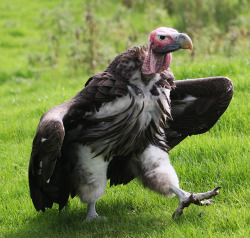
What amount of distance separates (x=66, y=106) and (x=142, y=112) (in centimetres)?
69

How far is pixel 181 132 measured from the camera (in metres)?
5.72

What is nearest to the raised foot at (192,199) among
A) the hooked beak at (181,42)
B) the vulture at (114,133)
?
the vulture at (114,133)

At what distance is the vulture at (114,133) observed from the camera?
183 inches

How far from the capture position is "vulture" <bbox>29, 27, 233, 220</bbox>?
4.65 meters

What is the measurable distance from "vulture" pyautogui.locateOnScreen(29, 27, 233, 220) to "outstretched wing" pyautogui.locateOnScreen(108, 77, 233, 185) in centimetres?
9

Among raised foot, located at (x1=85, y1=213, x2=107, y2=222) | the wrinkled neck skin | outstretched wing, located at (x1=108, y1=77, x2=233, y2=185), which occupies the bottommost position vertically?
raised foot, located at (x1=85, y1=213, x2=107, y2=222)

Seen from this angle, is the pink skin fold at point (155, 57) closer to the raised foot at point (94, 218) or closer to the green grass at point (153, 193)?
the green grass at point (153, 193)

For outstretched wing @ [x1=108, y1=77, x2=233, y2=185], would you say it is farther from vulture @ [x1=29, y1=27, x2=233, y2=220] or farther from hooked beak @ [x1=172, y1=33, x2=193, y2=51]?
hooked beak @ [x1=172, y1=33, x2=193, y2=51]

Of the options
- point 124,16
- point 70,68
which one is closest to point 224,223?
point 70,68

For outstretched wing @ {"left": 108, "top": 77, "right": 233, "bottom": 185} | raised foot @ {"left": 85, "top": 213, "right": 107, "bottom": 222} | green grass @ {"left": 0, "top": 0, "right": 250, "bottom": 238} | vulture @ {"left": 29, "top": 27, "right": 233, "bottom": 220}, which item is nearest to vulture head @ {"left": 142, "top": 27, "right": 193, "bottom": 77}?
vulture @ {"left": 29, "top": 27, "right": 233, "bottom": 220}

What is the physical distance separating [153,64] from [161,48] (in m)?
0.15

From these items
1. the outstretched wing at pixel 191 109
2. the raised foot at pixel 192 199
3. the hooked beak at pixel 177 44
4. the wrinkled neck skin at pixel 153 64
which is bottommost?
the raised foot at pixel 192 199

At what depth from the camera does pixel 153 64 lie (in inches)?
183

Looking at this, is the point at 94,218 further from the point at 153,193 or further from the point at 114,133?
the point at 114,133
